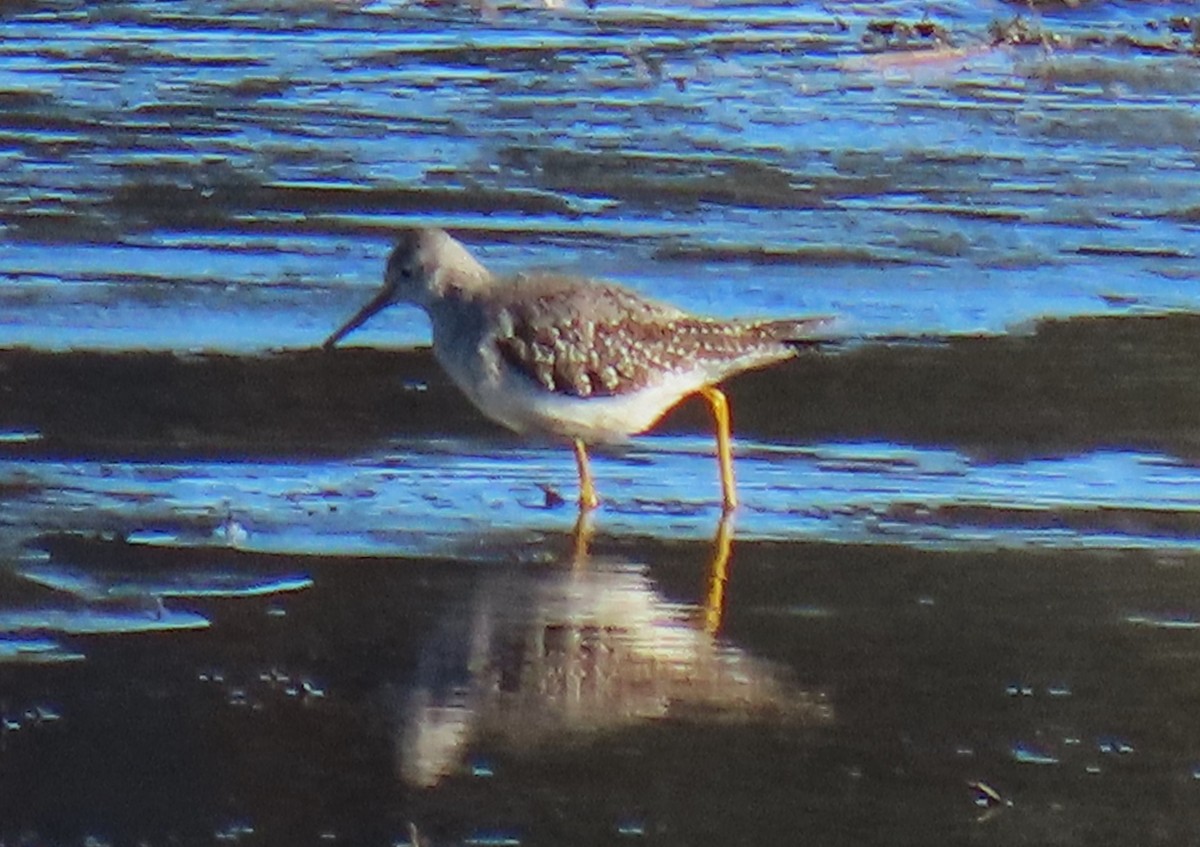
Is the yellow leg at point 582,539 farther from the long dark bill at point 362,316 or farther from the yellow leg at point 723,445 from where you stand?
the long dark bill at point 362,316

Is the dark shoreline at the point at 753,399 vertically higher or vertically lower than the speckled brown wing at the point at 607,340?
lower

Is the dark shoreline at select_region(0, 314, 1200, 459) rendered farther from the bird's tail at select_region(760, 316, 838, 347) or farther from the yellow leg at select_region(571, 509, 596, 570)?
the yellow leg at select_region(571, 509, 596, 570)

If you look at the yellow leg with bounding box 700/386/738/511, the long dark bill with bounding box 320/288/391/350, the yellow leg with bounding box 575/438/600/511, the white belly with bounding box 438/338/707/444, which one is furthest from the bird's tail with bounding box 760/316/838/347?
the long dark bill with bounding box 320/288/391/350

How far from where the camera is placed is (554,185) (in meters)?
11.7

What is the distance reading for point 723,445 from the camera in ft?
25.7

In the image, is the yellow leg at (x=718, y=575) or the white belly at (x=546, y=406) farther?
the white belly at (x=546, y=406)

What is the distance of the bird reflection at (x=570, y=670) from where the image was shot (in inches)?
236

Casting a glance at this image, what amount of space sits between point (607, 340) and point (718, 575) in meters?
1.11

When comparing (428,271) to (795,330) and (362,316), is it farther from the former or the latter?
Result: (795,330)

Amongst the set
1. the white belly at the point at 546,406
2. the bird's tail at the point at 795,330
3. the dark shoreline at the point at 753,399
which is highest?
the bird's tail at the point at 795,330

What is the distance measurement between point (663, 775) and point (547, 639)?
36.0 inches

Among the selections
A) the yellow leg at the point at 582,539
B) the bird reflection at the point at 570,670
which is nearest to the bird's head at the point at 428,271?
the yellow leg at the point at 582,539

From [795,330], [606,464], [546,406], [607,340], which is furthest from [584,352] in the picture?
[795,330]

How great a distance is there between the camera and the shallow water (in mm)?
5789
